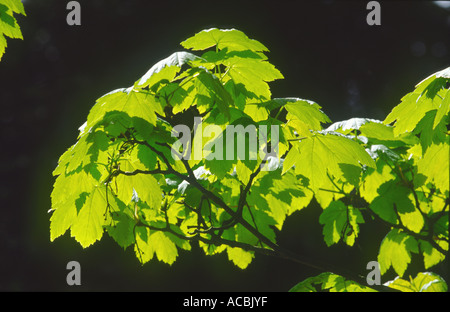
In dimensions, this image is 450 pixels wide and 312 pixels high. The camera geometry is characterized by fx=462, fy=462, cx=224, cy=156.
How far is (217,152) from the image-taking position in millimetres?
1186

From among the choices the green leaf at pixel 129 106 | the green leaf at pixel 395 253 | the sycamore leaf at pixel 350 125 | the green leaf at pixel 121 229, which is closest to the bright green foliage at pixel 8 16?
the green leaf at pixel 129 106

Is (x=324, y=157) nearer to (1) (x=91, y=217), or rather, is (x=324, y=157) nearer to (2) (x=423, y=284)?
(1) (x=91, y=217)

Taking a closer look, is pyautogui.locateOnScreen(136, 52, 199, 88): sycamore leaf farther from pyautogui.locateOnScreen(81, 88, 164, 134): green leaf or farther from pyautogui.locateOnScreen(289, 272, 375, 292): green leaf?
pyautogui.locateOnScreen(289, 272, 375, 292): green leaf

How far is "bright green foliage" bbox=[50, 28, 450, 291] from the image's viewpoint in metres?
1.19

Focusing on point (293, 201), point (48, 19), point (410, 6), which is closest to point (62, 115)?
point (48, 19)

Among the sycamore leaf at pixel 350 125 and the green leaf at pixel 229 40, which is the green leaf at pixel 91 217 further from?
the sycamore leaf at pixel 350 125

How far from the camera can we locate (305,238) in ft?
13.3

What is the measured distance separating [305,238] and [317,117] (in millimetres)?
2951

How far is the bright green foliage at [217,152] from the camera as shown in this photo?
3.91 feet

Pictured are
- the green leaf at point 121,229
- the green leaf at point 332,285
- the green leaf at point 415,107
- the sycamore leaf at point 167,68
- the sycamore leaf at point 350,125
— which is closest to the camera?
the sycamore leaf at point 167,68

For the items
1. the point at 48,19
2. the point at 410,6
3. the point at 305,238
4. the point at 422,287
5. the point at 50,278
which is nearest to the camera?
the point at 422,287

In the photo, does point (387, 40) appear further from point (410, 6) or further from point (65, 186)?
point (65, 186)

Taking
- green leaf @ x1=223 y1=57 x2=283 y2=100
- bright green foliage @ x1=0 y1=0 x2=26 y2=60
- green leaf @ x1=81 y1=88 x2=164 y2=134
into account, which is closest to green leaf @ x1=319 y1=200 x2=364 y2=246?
green leaf @ x1=223 y1=57 x2=283 y2=100

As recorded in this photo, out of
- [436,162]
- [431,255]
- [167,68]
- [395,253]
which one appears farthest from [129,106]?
[431,255]
